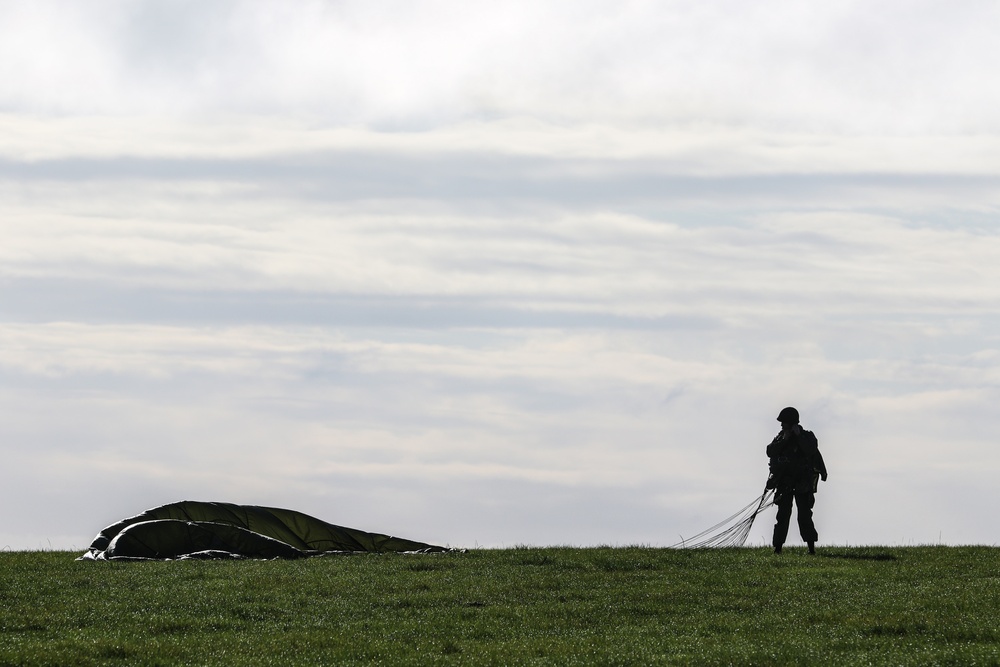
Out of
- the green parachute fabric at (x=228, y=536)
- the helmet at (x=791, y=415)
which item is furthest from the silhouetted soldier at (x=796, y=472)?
the green parachute fabric at (x=228, y=536)

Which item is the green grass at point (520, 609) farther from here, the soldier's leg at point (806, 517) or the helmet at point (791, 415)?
the helmet at point (791, 415)

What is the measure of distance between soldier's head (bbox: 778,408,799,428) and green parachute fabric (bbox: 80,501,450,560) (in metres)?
10.9

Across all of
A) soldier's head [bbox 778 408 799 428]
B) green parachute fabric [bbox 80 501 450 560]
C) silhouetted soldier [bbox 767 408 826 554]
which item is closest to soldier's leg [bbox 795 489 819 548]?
silhouetted soldier [bbox 767 408 826 554]

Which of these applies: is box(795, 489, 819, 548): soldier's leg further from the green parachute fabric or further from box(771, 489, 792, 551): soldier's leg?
the green parachute fabric

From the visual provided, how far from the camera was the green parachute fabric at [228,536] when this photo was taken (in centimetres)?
3591

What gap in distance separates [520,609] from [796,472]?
38.8ft

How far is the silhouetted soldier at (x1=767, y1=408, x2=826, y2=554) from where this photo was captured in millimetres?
34531

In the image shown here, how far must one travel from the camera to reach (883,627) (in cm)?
2264

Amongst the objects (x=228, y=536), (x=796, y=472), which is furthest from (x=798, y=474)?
(x=228, y=536)

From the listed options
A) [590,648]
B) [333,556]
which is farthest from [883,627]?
[333,556]

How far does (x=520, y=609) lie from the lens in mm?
25656

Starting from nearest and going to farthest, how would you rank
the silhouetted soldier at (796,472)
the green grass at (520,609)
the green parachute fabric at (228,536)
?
1. the green grass at (520,609)
2. the silhouetted soldier at (796,472)
3. the green parachute fabric at (228,536)

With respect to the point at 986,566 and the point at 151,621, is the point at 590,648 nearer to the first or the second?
the point at 151,621

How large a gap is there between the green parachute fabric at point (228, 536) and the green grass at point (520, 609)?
1.88 meters
